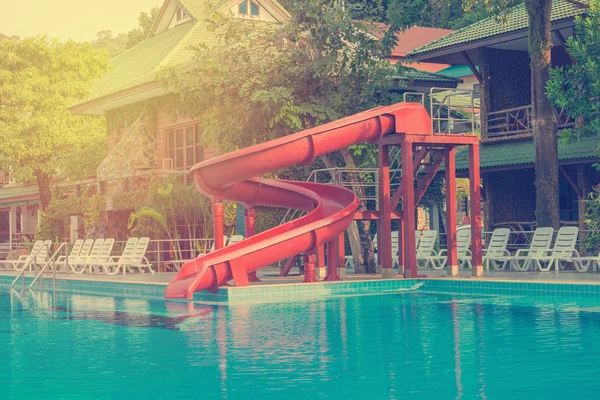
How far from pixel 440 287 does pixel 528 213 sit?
9.75 meters

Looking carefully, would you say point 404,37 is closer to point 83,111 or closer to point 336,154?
point 83,111

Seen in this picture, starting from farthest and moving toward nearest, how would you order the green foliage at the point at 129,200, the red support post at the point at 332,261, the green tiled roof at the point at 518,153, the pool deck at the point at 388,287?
the green foliage at the point at 129,200
the green tiled roof at the point at 518,153
the red support post at the point at 332,261
the pool deck at the point at 388,287

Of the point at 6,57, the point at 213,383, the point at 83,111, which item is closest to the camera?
the point at 213,383

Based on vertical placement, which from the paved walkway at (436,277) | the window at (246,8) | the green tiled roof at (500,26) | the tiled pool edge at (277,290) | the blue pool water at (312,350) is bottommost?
Result: the blue pool water at (312,350)

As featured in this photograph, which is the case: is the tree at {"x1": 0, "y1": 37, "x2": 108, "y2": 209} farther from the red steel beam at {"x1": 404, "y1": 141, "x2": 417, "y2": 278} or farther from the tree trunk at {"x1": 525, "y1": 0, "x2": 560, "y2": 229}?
the tree trunk at {"x1": 525, "y1": 0, "x2": 560, "y2": 229}

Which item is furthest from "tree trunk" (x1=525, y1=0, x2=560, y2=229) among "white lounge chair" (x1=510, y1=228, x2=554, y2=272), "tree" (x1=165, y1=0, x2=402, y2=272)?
"tree" (x1=165, y1=0, x2=402, y2=272)

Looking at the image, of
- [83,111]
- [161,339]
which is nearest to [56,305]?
[161,339]

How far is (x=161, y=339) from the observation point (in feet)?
40.1

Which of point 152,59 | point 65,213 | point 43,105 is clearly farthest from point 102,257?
point 43,105

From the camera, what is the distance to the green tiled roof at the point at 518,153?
23359mm

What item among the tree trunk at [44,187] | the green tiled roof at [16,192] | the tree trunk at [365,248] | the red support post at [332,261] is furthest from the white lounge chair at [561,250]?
the green tiled roof at [16,192]

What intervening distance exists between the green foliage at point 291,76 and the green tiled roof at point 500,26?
4065 millimetres

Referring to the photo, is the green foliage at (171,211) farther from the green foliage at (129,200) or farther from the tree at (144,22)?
the tree at (144,22)

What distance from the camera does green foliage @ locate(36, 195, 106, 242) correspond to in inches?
1161
